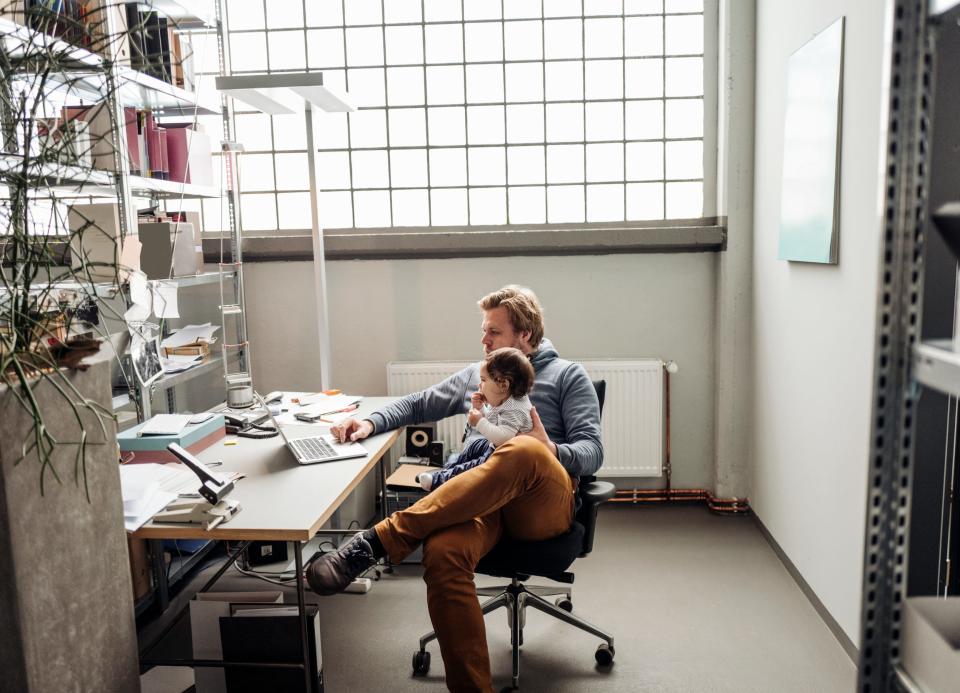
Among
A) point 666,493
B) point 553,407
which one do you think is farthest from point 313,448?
point 666,493

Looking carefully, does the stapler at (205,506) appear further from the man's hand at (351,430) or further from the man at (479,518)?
the man's hand at (351,430)

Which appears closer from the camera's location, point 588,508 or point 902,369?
point 902,369

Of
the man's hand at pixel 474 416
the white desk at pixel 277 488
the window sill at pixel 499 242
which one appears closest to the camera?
the white desk at pixel 277 488

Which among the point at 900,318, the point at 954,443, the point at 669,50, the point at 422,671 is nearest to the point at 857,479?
the point at 954,443

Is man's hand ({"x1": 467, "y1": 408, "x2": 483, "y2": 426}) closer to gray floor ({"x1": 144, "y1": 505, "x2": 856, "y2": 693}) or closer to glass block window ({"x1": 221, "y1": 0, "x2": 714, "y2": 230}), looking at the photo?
gray floor ({"x1": 144, "y1": 505, "x2": 856, "y2": 693})

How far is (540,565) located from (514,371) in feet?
2.08

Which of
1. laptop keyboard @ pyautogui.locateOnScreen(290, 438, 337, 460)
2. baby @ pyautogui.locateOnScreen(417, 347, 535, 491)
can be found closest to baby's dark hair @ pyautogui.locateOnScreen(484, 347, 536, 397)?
baby @ pyautogui.locateOnScreen(417, 347, 535, 491)

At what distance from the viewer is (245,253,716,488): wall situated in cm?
400

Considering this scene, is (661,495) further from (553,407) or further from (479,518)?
(479,518)

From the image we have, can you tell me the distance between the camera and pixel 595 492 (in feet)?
8.04

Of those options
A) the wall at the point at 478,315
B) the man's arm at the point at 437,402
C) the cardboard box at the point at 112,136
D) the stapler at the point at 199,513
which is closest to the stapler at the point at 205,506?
the stapler at the point at 199,513

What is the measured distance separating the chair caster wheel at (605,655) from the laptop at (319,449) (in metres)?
1.02

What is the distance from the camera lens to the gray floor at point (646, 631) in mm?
2510

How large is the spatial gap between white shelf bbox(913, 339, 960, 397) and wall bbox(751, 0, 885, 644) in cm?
111
